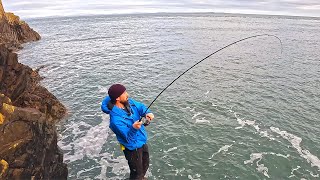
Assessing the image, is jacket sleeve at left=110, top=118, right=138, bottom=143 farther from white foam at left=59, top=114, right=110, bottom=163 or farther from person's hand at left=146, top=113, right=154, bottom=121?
white foam at left=59, top=114, right=110, bottom=163

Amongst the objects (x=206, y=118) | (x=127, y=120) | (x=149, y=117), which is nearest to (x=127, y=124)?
(x=127, y=120)

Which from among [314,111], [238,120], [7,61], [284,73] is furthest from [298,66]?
[7,61]

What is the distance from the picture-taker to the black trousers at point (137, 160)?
7801 mm

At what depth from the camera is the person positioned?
6.89 m

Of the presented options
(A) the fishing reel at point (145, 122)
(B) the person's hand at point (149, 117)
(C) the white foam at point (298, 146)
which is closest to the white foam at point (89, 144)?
(A) the fishing reel at point (145, 122)

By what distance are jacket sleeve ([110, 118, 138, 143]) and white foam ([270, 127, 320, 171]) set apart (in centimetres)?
1037

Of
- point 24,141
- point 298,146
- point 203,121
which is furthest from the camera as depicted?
point 203,121

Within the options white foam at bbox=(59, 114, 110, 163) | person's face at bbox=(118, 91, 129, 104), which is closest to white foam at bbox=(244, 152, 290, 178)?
white foam at bbox=(59, 114, 110, 163)

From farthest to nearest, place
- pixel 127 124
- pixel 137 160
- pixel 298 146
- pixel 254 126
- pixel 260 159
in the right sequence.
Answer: pixel 254 126
pixel 298 146
pixel 260 159
pixel 137 160
pixel 127 124

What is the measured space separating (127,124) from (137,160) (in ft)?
4.71

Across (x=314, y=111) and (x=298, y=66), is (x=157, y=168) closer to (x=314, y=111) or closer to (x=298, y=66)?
(x=314, y=111)

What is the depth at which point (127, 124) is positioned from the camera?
7.11 meters

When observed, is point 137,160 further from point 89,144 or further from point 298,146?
point 298,146

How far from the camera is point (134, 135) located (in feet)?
24.2
